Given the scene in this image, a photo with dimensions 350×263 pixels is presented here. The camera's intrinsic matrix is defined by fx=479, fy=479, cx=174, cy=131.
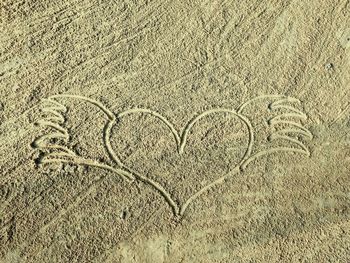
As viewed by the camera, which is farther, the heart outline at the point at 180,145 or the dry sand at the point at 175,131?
the heart outline at the point at 180,145

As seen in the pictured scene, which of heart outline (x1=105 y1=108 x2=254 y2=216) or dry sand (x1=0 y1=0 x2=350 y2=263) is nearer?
dry sand (x1=0 y1=0 x2=350 y2=263)

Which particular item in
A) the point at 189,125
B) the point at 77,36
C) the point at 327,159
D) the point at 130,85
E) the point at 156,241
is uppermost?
the point at 77,36

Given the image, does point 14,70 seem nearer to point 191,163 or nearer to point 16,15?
point 16,15

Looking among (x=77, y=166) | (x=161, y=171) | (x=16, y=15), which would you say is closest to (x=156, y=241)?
(x=161, y=171)

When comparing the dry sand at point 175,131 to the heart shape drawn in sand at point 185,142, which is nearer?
the dry sand at point 175,131

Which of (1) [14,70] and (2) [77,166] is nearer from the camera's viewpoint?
(2) [77,166]
